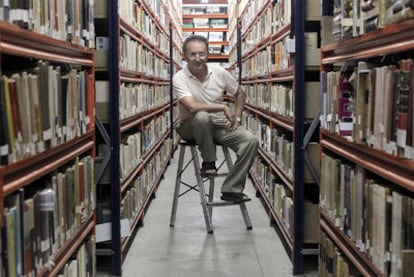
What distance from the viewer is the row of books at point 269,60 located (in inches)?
170

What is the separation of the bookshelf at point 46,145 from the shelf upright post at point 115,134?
411 millimetres

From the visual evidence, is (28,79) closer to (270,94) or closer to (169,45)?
(270,94)

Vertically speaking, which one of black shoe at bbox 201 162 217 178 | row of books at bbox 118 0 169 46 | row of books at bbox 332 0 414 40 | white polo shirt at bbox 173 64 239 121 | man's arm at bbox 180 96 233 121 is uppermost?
row of books at bbox 118 0 169 46

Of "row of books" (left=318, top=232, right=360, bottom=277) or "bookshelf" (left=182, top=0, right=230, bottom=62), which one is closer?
"row of books" (left=318, top=232, right=360, bottom=277)

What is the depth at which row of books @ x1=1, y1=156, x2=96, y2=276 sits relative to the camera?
1738 mm

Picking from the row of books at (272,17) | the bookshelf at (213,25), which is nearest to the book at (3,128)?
the row of books at (272,17)

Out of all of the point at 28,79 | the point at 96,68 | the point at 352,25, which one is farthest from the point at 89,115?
the point at 352,25

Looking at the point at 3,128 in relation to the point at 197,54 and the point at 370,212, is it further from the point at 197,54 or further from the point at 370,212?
the point at 197,54

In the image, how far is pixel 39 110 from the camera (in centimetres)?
200

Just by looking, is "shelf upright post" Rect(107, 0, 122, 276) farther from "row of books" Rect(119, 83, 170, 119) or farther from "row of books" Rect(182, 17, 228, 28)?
"row of books" Rect(182, 17, 228, 28)

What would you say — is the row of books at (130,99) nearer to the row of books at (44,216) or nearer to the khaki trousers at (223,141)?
the khaki trousers at (223,141)

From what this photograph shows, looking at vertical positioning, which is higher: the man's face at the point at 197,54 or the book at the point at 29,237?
the man's face at the point at 197,54

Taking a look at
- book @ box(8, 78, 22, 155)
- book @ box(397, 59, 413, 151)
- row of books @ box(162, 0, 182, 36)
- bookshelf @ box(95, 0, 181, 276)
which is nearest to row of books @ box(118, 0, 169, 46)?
bookshelf @ box(95, 0, 181, 276)

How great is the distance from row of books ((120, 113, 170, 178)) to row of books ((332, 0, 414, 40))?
78.0 inches
